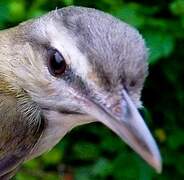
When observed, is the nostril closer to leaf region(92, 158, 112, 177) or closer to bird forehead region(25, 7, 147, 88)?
bird forehead region(25, 7, 147, 88)

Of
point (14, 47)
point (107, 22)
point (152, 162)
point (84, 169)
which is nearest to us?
point (152, 162)

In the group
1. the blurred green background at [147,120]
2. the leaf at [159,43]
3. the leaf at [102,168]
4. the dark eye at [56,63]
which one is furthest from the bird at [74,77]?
the leaf at [102,168]

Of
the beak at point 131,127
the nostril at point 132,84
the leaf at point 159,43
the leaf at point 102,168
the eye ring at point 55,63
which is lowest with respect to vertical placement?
the leaf at point 102,168

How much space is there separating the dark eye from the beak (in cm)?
18

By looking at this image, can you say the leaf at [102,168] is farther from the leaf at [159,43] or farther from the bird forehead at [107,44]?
the bird forehead at [107,44]

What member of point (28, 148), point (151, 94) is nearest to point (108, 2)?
point (151, 94)

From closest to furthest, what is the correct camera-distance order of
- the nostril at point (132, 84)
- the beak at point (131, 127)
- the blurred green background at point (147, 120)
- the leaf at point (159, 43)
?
the beak at point (131, 127), the nostril at point (132, 84), the leaf at point (159, 43), the blurred green background at point (147, 120)

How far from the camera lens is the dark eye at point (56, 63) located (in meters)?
3.27

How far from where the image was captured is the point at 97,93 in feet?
10.5

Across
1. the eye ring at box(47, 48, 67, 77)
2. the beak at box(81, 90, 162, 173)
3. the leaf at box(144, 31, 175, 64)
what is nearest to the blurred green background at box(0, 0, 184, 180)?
the leaf at box(144, 31, 175, 64)

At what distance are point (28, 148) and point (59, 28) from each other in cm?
72

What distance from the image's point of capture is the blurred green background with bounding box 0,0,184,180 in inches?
193

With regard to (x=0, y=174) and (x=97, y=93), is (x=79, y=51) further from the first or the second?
(x=0, y=174)

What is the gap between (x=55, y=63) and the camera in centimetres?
331
